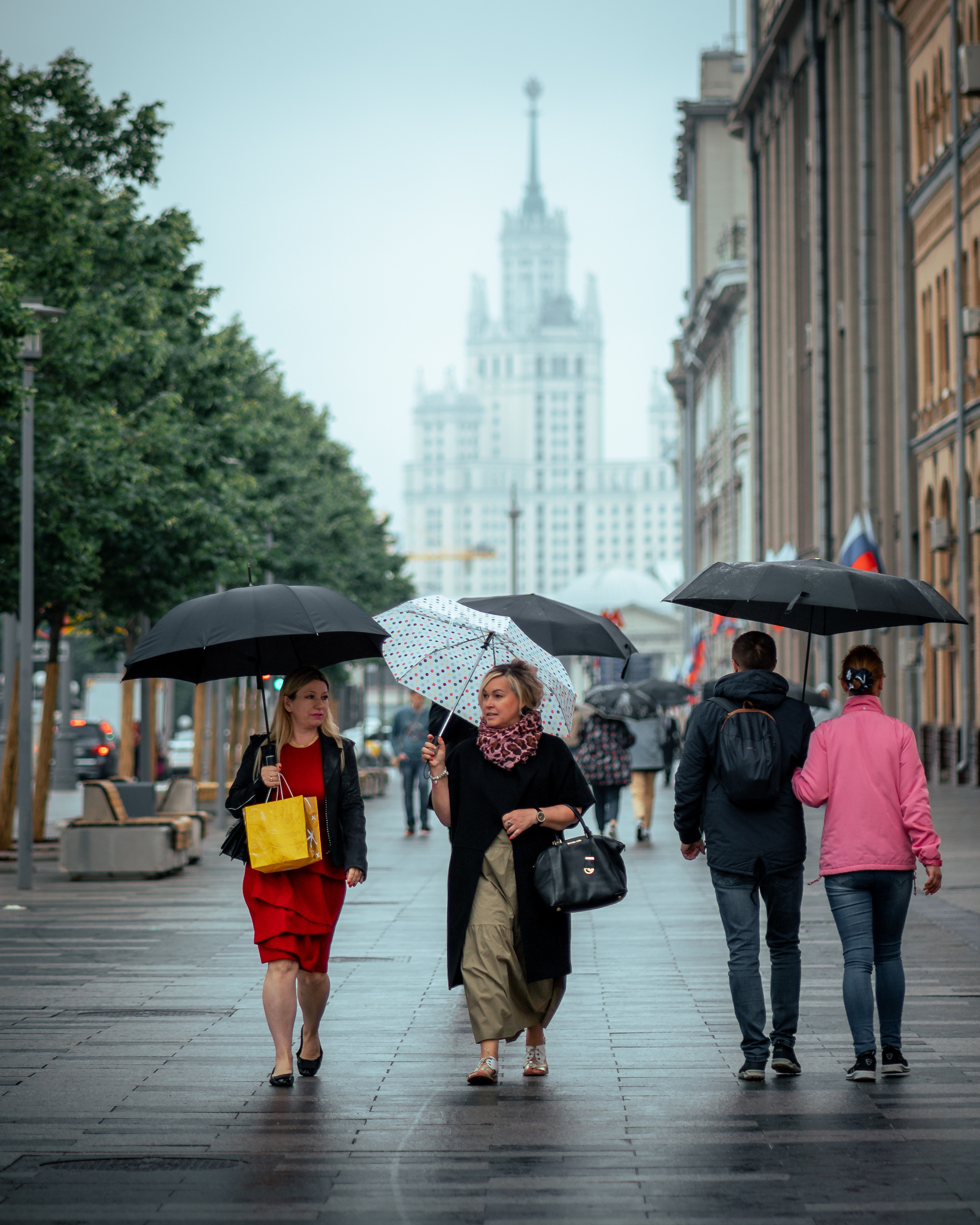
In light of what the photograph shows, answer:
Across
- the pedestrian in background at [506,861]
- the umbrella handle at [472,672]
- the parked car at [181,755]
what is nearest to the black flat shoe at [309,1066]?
the pedestrian in background at [506,861]

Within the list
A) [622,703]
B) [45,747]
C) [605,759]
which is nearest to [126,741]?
[45,747]

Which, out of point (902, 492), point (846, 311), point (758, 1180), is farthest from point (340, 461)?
point (758, 1180)

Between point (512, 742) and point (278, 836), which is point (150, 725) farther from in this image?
point (512, 742)

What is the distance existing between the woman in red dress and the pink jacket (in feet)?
6.16

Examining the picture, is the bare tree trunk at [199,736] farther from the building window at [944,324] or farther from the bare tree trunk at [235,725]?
the building window at [944,324]

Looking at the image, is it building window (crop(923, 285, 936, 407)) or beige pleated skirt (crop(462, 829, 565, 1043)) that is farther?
building window (crop(923, 285, 936, 407))

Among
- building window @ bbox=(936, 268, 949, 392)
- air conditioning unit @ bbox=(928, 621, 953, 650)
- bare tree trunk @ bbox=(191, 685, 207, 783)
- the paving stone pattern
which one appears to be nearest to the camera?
the paving stone pattern

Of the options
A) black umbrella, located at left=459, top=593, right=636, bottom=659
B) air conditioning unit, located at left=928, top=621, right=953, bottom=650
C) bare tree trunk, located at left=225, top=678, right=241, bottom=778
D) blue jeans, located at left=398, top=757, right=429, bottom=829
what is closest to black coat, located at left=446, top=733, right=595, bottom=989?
black umbrella, located at left=459, top=593, right=636, bottom=659

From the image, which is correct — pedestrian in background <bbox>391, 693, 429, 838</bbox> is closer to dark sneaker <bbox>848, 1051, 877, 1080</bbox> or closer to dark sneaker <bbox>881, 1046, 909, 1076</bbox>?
dark sneaker <bbox>881, 1046, 909, 1076</bbox>

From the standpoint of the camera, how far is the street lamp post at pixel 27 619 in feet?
55.4

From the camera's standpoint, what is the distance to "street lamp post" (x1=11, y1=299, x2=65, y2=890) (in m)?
16.9

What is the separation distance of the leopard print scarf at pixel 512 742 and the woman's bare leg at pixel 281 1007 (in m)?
1.17

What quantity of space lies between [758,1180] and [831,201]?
4349cm

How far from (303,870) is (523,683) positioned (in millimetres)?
1177
